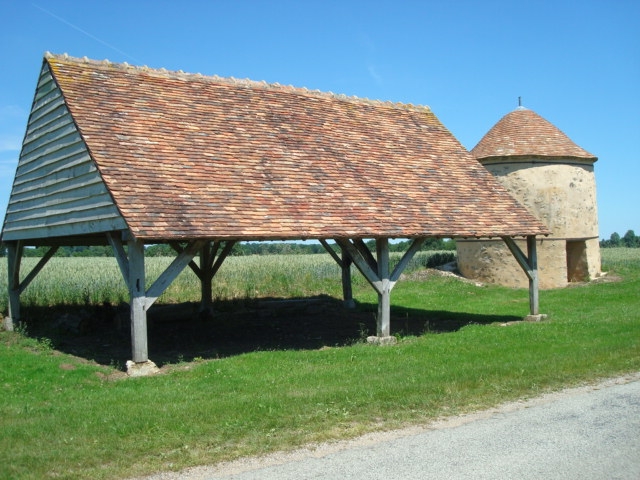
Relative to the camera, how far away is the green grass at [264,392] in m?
6.39

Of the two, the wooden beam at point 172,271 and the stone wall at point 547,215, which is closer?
the wooden beam at point 172,271

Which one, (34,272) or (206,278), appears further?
(206,278)

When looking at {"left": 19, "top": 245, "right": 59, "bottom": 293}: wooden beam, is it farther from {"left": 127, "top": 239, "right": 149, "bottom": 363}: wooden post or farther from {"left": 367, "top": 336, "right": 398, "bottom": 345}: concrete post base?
{"left": 367, "top": 336, "right": 398, "bottom": 345}: concrete post base

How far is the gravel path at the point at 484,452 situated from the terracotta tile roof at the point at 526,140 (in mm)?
18051

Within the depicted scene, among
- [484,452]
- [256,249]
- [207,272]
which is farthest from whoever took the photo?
[256,249]

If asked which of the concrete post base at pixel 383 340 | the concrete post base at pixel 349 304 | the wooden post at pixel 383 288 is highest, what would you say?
the wooden post at pixel 383 288

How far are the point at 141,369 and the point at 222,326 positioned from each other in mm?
5860

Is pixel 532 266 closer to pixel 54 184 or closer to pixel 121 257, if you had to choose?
pixel 121 257

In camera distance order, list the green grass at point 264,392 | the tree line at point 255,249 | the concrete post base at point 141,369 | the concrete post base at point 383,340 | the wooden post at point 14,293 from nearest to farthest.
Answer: the green grass at point 264,392, the concrete post base at point 141,369, the concrete post base at point 383,340, the wooden post at point 14,293, the tree line at point 255,249

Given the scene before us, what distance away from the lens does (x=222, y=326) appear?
649 inches

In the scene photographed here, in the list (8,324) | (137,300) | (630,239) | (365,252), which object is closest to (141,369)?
(137,300)

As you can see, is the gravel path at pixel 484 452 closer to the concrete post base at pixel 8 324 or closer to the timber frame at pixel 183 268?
the timber frame at pixel 183 268

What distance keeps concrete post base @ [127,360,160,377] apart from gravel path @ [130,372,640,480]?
5036 mm

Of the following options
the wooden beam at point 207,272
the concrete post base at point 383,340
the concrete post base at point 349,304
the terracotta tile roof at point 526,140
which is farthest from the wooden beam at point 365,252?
the terracotta tile roof at point 526,140
